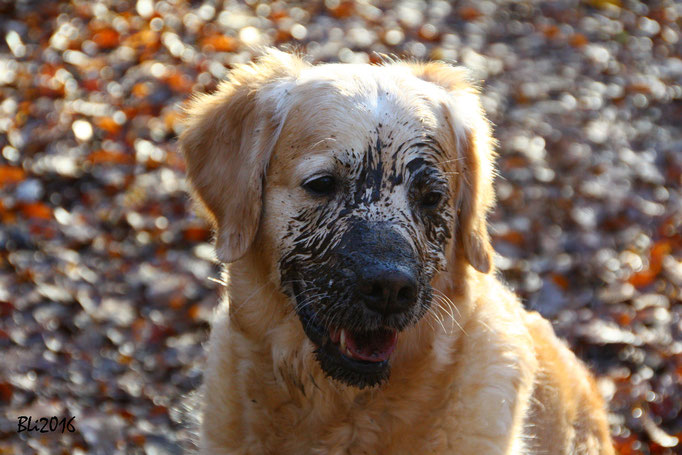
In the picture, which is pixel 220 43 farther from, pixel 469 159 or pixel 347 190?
pixel 347 190

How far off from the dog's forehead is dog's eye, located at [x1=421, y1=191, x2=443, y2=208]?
0.17m

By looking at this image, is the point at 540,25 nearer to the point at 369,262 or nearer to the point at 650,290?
the point at 650,290

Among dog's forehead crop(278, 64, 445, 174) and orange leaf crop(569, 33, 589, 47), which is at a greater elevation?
dog's forehead crop(278, 64, 445, 174)

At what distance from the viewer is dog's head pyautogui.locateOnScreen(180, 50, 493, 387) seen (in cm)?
285

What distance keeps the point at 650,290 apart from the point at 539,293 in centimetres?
75

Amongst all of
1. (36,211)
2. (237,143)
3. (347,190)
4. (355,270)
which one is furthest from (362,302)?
(36,211)

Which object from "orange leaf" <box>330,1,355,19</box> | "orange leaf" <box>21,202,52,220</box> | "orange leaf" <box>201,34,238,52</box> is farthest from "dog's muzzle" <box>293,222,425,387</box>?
"orange leaf" <box>330,1,355,19</box>

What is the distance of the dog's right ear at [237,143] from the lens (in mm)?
3158

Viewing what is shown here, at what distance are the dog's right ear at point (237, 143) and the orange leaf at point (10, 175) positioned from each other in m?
2.65

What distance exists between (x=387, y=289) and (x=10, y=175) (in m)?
3.86

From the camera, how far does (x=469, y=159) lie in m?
3.40

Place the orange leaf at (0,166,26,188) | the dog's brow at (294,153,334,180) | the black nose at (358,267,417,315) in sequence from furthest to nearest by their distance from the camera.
A: 1. the orange leaf at (0,166,26,188)
2. the dog's brow at (294,153,334,180)
3. the black nose at (358,267,417,315)

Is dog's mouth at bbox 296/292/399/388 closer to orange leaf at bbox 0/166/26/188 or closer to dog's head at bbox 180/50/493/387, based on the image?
dog's head at bbox 180/50/493/387

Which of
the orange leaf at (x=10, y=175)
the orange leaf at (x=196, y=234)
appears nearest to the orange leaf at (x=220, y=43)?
the orange leaf at (x=10, y=175)
